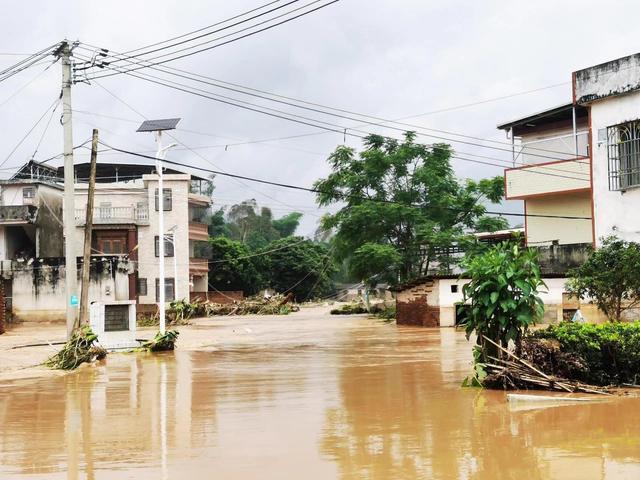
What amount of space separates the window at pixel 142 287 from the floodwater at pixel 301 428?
39.8 metres

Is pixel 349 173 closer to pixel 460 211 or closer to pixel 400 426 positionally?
pixel 460 211

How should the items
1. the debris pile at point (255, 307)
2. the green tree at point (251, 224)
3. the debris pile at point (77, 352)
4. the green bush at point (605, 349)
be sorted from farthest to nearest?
the green tree at point (251, 224), the debris pile at point (255, 307), the debris pile at point (77, 352), the green bush at point (605, 349)

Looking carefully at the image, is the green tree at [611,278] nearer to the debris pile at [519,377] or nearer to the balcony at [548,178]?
the debris pile at [519,377]

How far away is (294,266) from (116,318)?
180ft

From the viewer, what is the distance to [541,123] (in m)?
39.8

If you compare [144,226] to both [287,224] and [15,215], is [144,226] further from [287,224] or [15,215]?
[287,224]

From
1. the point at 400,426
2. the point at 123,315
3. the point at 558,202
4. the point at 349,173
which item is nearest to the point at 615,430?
the point at 400,426

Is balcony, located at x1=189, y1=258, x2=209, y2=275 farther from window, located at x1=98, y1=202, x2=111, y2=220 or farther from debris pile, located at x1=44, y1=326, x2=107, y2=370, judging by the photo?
debris pile, located at x1=44, y1=326, x2=107, y2=370

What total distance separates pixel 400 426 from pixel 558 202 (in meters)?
27.9

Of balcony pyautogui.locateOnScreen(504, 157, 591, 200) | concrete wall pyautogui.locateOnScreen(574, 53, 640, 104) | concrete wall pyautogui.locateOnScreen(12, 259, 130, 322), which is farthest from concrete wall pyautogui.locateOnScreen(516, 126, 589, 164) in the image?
concrete wall pyautogui.locateOnScreen(12, 259, 130, 322)

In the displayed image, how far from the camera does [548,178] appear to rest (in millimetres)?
36750

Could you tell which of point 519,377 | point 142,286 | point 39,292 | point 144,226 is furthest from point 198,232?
point 519,377

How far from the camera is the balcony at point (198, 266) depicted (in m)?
62.9

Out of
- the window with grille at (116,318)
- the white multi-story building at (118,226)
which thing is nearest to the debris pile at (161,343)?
the window with grille at (116,318)
